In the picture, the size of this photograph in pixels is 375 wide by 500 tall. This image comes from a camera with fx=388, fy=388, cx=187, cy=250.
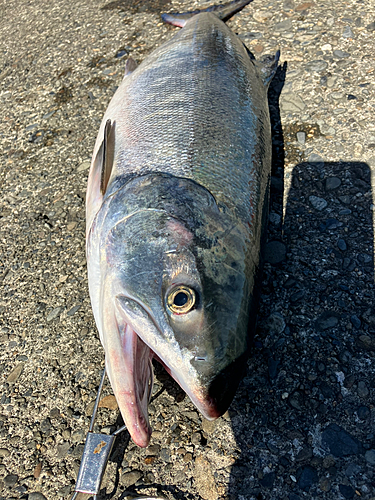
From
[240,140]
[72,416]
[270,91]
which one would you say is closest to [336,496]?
[72,416]

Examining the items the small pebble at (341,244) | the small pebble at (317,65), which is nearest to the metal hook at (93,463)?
the small pebble at (341,244)

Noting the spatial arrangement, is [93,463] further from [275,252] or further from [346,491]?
[275,252]

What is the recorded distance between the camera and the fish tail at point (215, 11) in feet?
15.0

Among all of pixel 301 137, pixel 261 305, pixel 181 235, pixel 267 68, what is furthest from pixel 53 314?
pixel 267 68

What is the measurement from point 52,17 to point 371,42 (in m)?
4.21

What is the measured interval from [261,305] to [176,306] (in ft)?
3.02

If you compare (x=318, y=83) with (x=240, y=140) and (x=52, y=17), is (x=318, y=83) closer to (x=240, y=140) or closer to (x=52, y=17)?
(x=240, y=140)

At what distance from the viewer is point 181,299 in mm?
1726

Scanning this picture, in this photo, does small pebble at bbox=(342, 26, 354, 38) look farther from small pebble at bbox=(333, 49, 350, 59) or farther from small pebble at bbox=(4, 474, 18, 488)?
small pebble at bbox=(4, 474, 18, 488)

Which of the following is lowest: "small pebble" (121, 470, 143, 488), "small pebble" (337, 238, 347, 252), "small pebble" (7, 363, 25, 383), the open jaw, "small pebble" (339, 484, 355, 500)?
"small pebble" (339, 484, 355, 500)

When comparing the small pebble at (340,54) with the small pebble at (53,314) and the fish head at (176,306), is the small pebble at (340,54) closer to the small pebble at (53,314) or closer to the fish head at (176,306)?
the fish head at (176,306)

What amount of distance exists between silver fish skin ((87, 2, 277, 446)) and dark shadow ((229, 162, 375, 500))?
20.0 inches

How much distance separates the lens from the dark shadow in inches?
74.5

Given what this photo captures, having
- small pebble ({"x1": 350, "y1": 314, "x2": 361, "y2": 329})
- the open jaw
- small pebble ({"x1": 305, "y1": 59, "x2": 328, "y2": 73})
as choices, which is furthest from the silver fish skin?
small pebble ({"x1": 305, "y1": 59, "x2": 328, "y2": 73})
